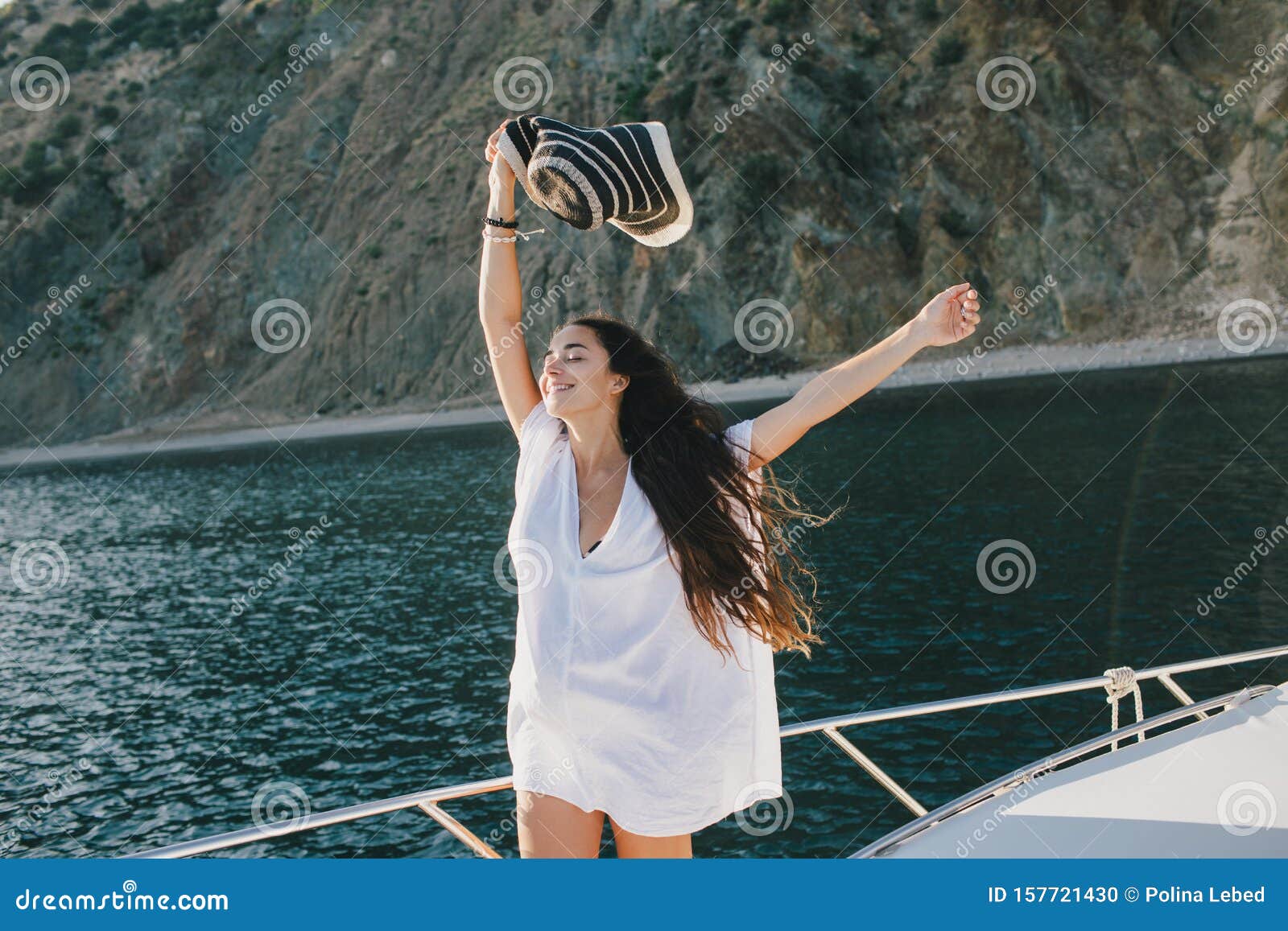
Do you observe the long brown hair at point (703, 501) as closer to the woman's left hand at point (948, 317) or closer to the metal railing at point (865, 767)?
the woman's left hand at point (948, 317)

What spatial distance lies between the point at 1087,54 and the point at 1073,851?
58989 millimetres

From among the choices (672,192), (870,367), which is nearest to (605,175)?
(672,192)

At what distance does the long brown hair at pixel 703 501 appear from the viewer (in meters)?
2.51

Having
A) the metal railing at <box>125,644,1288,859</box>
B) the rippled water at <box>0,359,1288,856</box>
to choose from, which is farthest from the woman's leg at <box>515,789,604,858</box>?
the rippled water at <box>0,359,1288,856</box>

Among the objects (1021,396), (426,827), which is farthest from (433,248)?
(426,827)

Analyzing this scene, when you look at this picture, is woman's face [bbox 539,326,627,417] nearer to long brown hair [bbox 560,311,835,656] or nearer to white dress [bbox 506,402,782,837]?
long brown hair [bbox 560,311,835,656]

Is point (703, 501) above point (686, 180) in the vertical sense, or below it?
below

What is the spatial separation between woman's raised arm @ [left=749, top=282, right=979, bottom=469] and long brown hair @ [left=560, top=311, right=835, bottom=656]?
18 centimetres

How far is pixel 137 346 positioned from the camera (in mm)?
61906

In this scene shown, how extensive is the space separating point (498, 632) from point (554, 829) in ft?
51.2

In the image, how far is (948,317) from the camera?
8.24 ft

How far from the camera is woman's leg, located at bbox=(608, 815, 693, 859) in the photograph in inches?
98.6

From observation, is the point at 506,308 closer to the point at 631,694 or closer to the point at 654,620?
the point at 654,620
